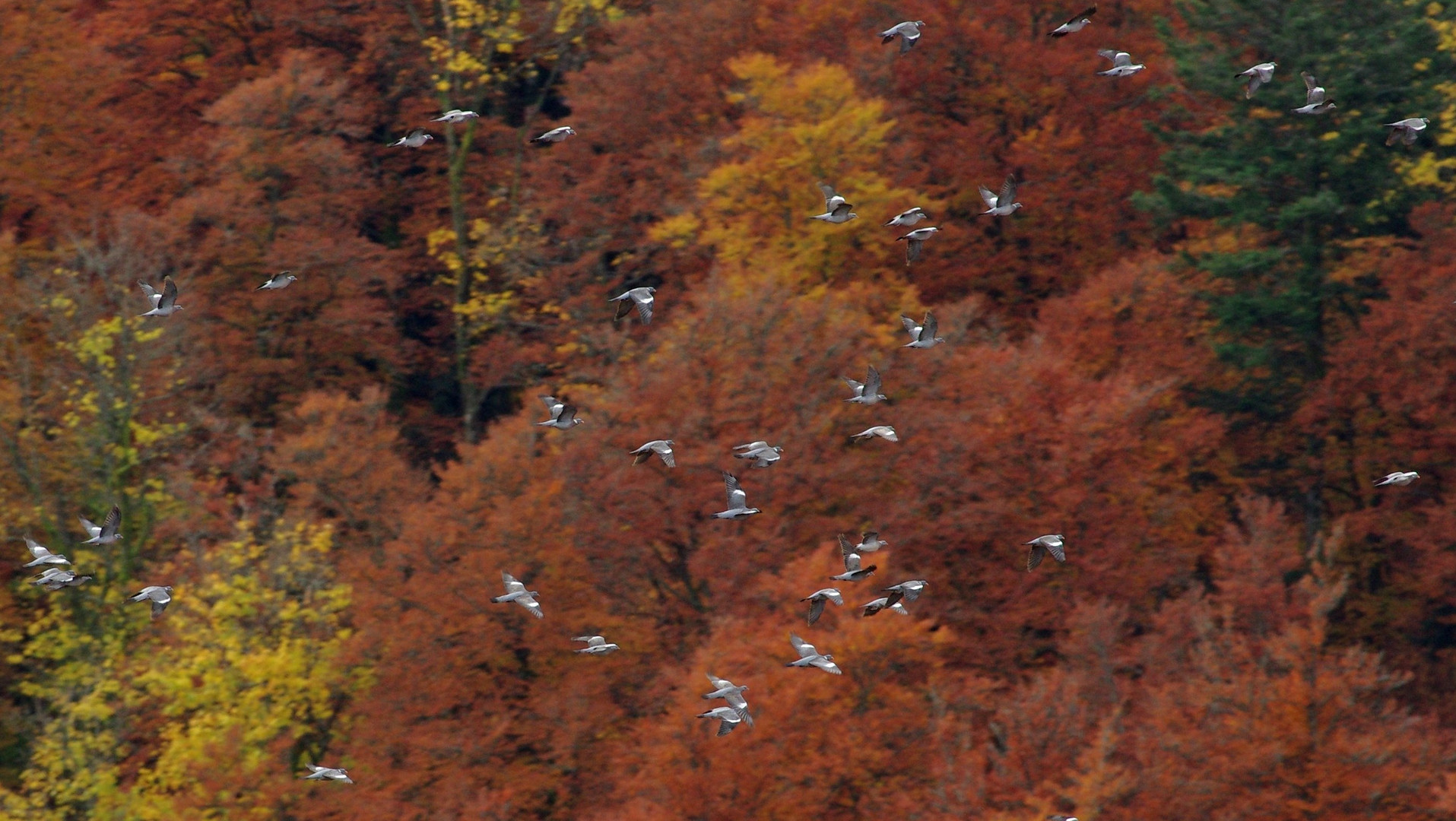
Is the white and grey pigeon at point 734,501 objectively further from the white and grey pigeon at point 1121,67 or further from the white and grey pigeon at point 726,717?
the white and grey pigeon at point 1121,67

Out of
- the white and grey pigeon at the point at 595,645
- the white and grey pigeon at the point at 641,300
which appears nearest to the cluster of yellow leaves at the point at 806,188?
the white and grey pigeon at the point at 595,645

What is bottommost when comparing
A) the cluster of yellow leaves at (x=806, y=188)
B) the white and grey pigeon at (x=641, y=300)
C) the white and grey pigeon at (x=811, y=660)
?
the cluster of yellow leaves at (x=806, y=188)

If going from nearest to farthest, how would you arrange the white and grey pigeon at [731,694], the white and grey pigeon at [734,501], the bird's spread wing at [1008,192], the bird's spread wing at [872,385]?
1. the bird's spread wing at [1008,192]
2. the white and grey pigeon at [731,694]
3. the bird's spread wing at [872,385]
4. the white and grey pigeon at [734,501]

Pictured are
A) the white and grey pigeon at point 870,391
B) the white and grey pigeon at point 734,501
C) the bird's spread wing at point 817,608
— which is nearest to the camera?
the white and grey pigeon at point 870,391

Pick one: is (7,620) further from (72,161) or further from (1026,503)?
(1026,503)

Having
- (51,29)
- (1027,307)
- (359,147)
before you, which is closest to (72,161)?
(51,29)

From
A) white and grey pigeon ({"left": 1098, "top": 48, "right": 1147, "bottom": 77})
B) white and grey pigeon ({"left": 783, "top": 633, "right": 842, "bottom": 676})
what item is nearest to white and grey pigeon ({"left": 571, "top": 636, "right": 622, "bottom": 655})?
white and grey pigeon ({"left": 783, "top": 633, "right": 842, "bottom": 676})
